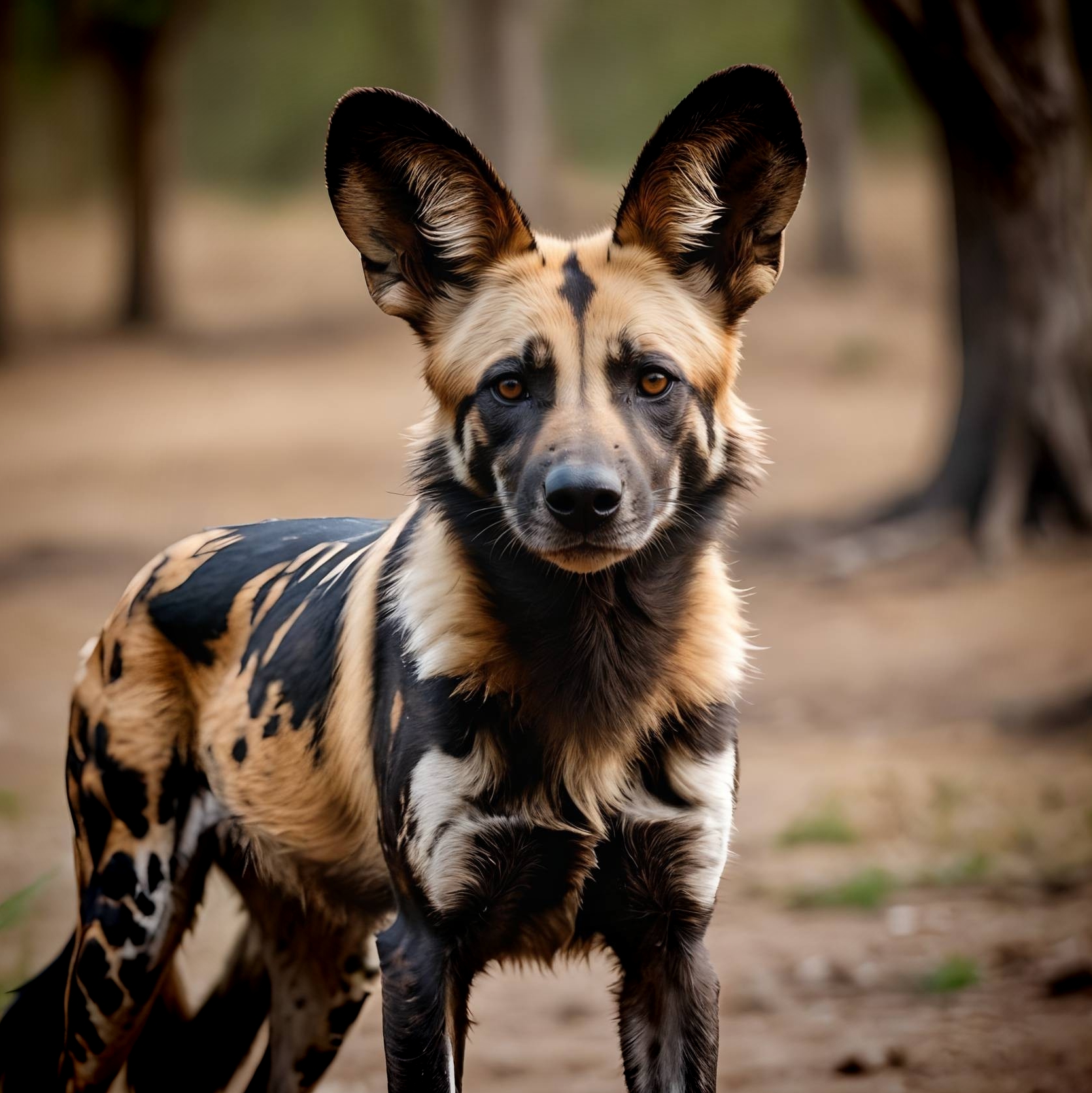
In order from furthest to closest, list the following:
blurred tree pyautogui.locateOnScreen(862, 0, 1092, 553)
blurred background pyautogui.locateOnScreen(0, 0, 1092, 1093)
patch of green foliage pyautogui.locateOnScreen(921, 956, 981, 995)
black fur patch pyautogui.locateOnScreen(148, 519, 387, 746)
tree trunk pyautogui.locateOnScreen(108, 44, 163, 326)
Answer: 1. tree trunk pyautogui.locateOnScreen(108, 44, 163, 326)
2. blurred tree pyautogui.locateOnScreen(862, 0, 1092, 553)
3. blurred background pyautogui.locateOnScreen(0, 0, 1092, 1093)
4. patch of green foliage pyautogui.locateOnScreen(921, 956, 981, 995)
5. black fur patch pyautogui.locateOnScreen(148, 519, 387, 746)

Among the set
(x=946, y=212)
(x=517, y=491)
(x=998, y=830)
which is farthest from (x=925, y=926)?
(x=946, y=212)

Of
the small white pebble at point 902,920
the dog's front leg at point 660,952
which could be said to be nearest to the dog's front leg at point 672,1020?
the dog's front leg at point 660,952

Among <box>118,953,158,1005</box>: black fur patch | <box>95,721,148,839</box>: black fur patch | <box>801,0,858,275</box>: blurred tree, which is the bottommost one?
<box>118,953,158,1005</box>: black fur patch

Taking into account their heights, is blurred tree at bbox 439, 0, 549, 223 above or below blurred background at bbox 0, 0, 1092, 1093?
above

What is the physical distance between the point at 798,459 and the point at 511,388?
958 cm

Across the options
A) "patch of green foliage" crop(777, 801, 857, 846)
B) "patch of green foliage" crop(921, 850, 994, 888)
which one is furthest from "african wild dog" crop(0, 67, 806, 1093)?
"patch of green foliage" crop(777, 801, 857, 846)

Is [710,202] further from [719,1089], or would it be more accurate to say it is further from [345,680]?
[719,1089]

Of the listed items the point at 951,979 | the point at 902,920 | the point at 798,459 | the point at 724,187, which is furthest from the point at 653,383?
the point at 798,459

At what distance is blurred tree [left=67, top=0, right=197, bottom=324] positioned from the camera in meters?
15.6

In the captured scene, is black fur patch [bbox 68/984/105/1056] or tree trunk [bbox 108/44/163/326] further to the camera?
tree trunk [bbox 108/44/163/326]

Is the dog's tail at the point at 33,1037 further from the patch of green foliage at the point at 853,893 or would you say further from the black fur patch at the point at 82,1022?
the patch of green foliage at the point at 853,893

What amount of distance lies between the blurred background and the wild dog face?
366 millimetres

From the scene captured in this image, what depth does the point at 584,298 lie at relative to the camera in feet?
7.70

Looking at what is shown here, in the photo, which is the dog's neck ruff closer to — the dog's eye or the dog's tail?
the dog's eye
